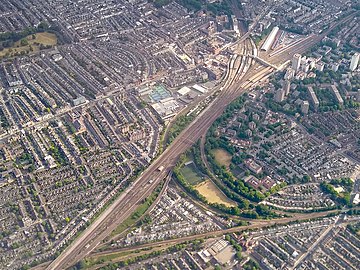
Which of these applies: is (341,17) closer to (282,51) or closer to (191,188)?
(282,51)

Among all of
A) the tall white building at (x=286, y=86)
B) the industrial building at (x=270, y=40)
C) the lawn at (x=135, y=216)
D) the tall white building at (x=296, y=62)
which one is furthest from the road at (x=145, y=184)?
the industrial building at (x=270, y=40)

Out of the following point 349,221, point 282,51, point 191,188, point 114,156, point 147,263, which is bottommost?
point 349,221

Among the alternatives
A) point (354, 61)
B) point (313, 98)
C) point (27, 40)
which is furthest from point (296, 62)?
point (27, 40)

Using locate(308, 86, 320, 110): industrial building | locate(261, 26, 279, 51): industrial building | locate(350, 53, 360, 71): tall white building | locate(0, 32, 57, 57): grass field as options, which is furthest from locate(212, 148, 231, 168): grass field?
locate(0, 32, 57, 57): grass field

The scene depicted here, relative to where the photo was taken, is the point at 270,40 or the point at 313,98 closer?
the point at 313,98

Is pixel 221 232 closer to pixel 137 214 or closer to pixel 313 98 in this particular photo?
pixel 137 214

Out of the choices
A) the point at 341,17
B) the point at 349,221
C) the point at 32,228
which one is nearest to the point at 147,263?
the point at 32,228

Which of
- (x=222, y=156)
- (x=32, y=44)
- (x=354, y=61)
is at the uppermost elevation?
(x=32, y=44)
